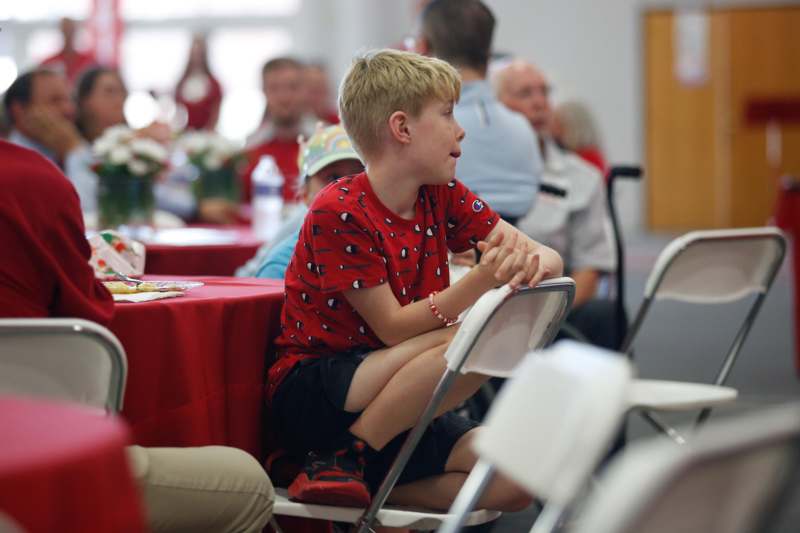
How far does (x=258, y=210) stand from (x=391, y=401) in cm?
275

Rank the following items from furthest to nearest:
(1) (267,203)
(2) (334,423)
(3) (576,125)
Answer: (3) (576,125) → (1) (267,203) → (2) (334,423)

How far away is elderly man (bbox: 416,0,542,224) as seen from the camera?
3475mm

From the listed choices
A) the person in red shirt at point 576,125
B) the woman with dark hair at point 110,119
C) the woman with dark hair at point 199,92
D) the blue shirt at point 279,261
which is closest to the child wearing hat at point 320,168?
the blue shirt at point 279,261

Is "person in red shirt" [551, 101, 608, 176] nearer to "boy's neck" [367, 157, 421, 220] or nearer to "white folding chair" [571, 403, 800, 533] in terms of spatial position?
"boy's neck" [367, 157, 421, 220]

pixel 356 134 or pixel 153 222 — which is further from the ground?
pixel 356 134

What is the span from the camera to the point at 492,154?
350cm

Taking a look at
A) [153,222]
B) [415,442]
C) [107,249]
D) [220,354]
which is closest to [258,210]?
[153,222]

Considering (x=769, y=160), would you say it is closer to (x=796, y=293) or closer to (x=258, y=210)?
(x=796, y=293)

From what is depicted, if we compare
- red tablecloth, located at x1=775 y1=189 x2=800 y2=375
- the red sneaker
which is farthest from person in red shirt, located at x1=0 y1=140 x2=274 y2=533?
red tablecloth, located at x1=775 y1=189 x2=800 y2=375

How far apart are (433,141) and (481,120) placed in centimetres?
114

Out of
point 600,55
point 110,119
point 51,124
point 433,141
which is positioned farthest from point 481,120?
point 600,55

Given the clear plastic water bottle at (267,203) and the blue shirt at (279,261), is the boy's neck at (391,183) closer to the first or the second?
the blue shirt at (279,261)

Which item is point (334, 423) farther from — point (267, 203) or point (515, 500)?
point (267, 203)

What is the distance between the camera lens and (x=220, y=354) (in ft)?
8.16
